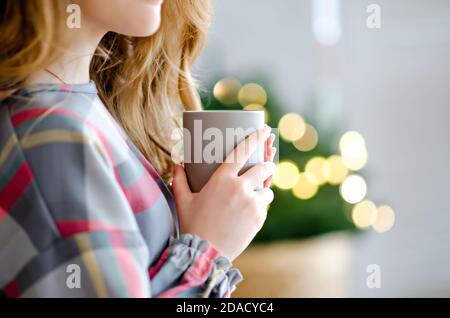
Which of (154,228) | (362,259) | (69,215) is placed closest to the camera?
(69,215)

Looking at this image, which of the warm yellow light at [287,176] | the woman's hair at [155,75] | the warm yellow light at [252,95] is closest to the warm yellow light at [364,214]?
the warm yellow light at [287,176]

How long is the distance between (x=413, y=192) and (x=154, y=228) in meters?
1.95

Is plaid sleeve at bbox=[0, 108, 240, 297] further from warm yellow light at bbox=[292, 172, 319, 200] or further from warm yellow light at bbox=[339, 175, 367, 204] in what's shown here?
warm yellow light at bbox=[339, 175, 367, 204]

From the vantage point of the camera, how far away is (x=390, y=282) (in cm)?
242

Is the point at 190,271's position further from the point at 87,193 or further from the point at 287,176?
the point at 287,176

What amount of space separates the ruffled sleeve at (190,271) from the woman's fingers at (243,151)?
0.32 ft

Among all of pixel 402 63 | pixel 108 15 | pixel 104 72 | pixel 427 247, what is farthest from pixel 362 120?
pixel 108 15

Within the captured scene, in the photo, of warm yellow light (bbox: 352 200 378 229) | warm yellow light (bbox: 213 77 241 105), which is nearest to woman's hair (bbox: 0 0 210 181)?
warm yellow light (bbox: 213 77 241 105)

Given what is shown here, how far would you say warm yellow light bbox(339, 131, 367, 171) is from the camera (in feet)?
7.11

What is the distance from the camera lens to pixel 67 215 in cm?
53

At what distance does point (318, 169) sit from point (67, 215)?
155 centimetres

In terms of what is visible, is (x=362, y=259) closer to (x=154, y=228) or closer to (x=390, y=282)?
(x=390, y=282)

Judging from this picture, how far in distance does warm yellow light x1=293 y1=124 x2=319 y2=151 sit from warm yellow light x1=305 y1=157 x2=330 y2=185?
48 millimetres

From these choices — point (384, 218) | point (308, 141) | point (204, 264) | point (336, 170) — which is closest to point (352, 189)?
point (336, 170)
